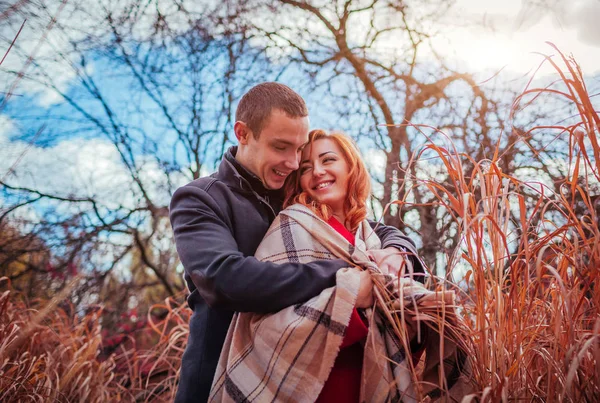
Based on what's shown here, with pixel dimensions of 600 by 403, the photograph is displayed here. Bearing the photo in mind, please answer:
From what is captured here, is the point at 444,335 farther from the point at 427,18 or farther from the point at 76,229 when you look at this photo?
the point at 76,229

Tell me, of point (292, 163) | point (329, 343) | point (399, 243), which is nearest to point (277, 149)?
point (292, 163)

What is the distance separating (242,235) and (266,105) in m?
0.53

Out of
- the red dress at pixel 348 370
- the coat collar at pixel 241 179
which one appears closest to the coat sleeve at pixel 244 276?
the red dress at pixel 348 370

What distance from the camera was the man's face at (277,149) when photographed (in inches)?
57.4

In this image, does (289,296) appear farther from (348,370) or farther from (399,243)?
(399,243)

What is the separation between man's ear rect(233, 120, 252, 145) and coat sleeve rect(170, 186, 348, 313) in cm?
52

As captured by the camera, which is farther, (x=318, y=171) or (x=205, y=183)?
(x=318, y=171)

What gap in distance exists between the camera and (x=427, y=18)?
3.13 m

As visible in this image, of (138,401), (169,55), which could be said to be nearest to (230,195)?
(138,401)

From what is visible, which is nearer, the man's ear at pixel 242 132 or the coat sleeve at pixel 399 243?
the coat sleeve at pixel 399 243

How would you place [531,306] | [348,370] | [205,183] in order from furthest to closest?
1. [205,183]
2. [348,370]
3. [531,306]

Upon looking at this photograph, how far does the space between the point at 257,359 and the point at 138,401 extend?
169 cm

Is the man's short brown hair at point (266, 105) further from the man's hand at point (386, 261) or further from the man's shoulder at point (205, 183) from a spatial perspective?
the man's hand at point (386, 261)

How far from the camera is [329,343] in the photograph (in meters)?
1.01
